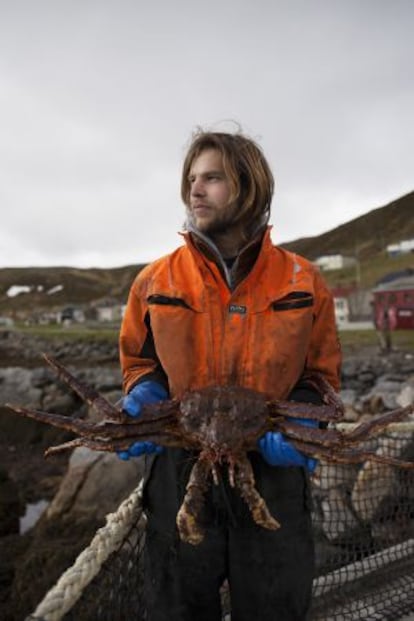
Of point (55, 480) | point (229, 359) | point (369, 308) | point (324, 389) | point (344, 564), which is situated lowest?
point (55, 480)

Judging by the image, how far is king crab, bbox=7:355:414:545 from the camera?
2482 mm

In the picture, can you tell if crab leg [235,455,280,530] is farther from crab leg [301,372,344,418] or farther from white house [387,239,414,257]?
white house [387,239,414,257]

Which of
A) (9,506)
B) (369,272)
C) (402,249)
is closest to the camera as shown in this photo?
(9,506)

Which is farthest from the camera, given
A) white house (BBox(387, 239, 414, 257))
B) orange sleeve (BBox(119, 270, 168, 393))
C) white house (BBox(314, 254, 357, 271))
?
white house (BBox(314, 254, 357, 271))

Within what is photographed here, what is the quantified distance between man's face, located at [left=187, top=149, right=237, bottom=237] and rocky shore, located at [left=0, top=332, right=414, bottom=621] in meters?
5.35

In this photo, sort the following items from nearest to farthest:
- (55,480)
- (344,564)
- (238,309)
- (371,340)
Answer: (238,309) → (344,564) → (55,480) → (371,340)

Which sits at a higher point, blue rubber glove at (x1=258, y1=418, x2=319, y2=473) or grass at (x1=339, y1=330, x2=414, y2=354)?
blue rubber glove at (x1=258, y1=418, x2=319, y2=473)

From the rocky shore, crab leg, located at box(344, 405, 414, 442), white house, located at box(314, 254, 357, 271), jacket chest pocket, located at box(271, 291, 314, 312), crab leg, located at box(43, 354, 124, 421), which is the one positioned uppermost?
Answer: white house, located at box(314, 254, 357, 271)

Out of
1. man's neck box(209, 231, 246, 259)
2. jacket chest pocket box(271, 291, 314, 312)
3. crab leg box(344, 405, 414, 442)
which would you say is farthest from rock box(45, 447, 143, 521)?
crab leg box(344, 405, 414, 442)

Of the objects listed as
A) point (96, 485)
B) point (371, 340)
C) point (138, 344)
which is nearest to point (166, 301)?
point (138, 344)

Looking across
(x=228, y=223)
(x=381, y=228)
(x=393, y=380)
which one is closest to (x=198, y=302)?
(x=228, y=223)

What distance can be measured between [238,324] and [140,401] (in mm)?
661

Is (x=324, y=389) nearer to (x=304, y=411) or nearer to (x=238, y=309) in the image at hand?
(x=304, y=411)

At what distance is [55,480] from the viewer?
12695mm
